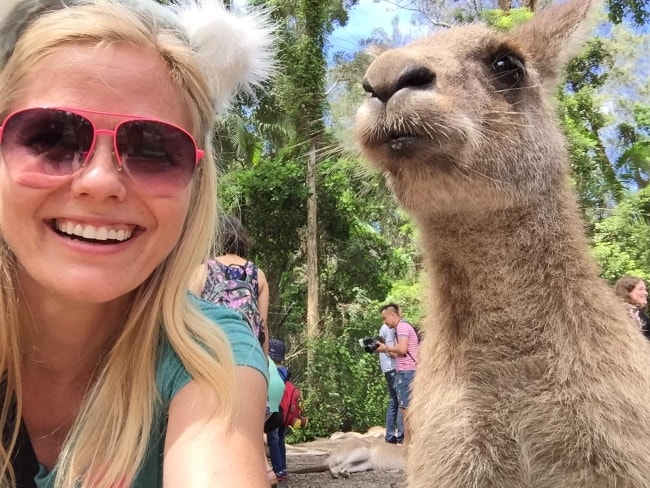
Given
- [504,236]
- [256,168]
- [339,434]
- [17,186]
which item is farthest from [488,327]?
[256,168]

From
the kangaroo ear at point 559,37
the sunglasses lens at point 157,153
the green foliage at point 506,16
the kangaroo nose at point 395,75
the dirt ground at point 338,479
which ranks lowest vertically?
the dirt ground at point 338,479

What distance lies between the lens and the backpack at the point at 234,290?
3898 mm

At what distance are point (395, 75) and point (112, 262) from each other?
3.86 feet

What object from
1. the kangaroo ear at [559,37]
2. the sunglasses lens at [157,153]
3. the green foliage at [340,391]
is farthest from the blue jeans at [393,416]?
the sunglasses lens at [157,153]

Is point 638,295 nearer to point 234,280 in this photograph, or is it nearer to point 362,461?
point 234,280

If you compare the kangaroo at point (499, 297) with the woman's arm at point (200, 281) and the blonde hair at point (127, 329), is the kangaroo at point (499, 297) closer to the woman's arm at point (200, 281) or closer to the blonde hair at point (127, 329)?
the blonde hair at point (127, 329)

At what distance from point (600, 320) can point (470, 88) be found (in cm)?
96

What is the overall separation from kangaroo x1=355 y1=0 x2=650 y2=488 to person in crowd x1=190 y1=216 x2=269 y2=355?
147 cm

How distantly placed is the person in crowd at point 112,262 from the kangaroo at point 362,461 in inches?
271

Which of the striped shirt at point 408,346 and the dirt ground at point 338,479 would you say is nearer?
the dirt ground at point 338,479

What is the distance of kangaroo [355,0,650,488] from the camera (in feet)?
6.89

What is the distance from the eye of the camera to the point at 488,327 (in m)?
2.30

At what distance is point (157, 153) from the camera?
68.1 inches

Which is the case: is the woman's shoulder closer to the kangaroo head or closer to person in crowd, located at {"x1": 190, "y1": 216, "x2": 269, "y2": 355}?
the kangaroo head
